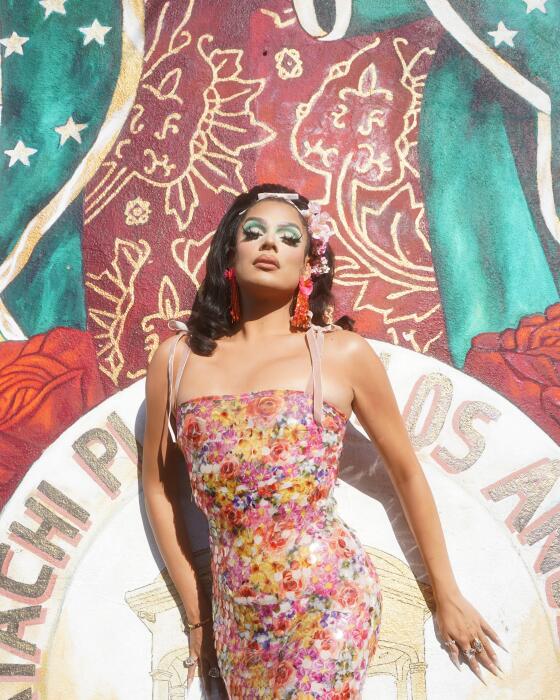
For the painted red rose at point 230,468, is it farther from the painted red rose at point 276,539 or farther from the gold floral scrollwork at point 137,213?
the gold floral scrollwork at point 137,213

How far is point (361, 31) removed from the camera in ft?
12.9

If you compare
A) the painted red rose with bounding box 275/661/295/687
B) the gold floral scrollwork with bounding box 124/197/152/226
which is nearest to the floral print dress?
the painted red rose with bounding box 275/661/295/687

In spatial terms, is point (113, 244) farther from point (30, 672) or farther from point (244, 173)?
point (30, 672)

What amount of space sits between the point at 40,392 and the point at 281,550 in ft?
4.52

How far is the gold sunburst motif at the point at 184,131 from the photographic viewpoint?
12.8 feet

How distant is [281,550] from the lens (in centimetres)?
298

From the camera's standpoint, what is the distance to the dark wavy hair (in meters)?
3.41

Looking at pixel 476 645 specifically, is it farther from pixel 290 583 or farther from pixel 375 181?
pixel 375 181

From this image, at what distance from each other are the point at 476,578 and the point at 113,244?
207cm

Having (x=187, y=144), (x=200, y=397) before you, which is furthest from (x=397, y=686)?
(x=187, y=144)

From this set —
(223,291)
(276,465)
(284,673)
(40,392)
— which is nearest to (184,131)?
(223,291)

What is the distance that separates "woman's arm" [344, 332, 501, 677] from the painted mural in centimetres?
15

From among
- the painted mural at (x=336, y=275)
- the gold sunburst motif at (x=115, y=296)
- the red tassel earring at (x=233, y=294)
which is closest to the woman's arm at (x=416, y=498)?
the painted mural at (x=336, y=275)

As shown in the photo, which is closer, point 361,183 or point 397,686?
point 397,686
